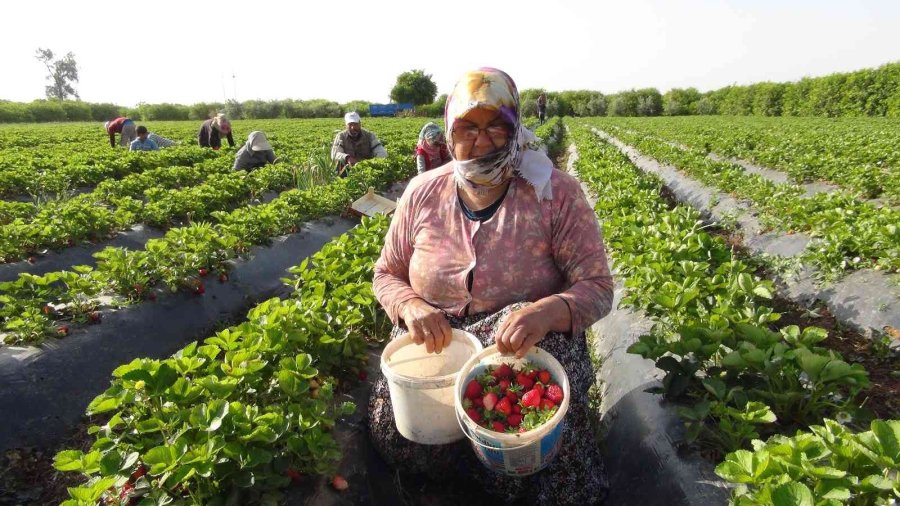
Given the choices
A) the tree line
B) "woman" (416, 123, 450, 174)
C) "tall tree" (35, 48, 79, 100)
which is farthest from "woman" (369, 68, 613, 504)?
"tall tree" (35, 48, 79, 100)

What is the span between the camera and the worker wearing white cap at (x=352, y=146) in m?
8.09

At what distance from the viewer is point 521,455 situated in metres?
1.67

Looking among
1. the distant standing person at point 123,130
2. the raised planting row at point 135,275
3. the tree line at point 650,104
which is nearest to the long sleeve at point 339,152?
the raised planting row at point 135,275

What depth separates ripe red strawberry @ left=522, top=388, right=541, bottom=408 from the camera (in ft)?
5.56

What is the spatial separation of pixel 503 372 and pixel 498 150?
0.92m

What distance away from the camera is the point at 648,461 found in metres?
2.06

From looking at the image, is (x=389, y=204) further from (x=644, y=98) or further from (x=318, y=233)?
(x=644, y=98)

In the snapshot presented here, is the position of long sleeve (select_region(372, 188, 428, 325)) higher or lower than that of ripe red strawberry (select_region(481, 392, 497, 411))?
higher

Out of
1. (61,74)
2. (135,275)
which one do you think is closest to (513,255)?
(135,275)

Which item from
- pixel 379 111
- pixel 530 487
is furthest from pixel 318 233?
pixel 379 111

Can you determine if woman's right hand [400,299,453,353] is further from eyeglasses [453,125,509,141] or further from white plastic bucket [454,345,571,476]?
eyeglasses [453,125,509,141]

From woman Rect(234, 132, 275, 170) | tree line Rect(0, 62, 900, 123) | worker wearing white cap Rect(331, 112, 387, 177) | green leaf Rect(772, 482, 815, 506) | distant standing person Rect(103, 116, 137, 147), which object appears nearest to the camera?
green leaf Rect(772, 482, 815, 506)

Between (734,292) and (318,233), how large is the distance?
15.9 ft

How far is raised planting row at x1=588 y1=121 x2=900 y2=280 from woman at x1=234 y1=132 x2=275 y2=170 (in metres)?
8.18
